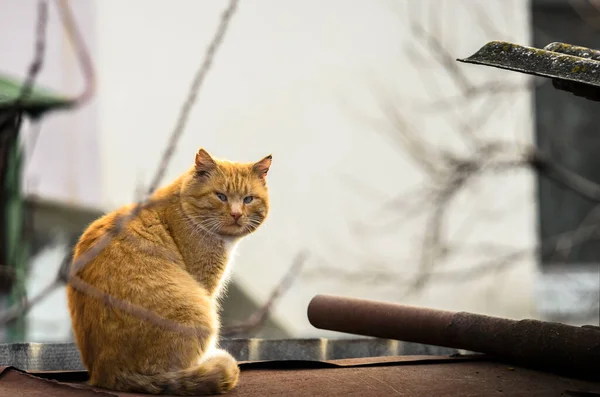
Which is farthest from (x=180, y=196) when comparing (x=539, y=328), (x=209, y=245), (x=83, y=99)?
(x=83, y=99)

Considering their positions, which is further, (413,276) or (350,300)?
(413,276)

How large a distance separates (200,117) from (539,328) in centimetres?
449

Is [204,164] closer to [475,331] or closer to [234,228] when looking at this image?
[234,228]

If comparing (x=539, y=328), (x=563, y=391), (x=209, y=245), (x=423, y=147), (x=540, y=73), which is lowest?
(x=563, y=391)

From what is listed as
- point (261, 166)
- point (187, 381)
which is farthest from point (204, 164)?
point (187, 381)

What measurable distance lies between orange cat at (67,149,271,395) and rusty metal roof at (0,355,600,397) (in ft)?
0.26

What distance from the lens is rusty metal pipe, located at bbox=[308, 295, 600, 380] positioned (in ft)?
7.64

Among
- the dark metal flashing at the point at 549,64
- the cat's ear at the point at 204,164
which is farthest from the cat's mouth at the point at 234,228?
the dark metal flashing at the point at 549,64

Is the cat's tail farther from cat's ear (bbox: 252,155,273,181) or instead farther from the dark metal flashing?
the dark metal flashing

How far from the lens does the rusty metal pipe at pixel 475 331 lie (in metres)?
2.33

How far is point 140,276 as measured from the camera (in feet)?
7.54

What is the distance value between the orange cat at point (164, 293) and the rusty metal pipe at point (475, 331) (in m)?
0.40

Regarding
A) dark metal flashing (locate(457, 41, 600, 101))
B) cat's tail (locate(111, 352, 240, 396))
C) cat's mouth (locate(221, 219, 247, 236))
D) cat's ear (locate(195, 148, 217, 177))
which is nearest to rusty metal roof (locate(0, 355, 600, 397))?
cat's tail (locate(111, 352, 240, 396))

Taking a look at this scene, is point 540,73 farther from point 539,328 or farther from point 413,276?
point 413,276
